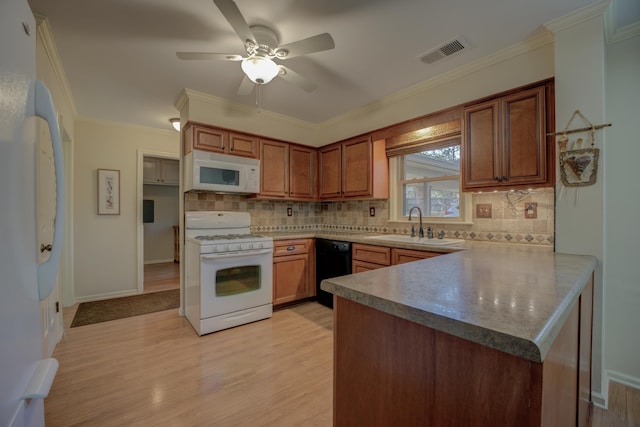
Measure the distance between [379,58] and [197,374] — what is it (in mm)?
2945

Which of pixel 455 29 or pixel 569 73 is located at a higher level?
pixel 455 29

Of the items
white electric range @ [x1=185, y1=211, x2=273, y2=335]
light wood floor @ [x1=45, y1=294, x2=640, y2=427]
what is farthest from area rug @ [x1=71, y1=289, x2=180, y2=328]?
white electric range @ [x1=185, y1=211, x2=273, y2=335]

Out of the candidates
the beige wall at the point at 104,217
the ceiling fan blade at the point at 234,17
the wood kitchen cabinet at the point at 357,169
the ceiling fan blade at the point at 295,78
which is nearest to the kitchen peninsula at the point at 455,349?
the ceiling fan blade at the point at 234,17

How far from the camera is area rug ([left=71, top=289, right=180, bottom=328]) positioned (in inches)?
120

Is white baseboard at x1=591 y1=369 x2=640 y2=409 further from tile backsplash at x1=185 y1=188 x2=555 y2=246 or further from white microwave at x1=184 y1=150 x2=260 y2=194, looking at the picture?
white microwave at x1=184 y1=150 x2=260 y2=194

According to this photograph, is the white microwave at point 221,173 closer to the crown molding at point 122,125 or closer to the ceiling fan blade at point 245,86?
the ceiling fan blade at point 245,86

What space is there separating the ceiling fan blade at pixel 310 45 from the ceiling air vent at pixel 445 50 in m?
0.97

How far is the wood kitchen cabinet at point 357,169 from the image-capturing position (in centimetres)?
326

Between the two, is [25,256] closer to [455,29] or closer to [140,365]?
[140,365]

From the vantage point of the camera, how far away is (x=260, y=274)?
3002mm

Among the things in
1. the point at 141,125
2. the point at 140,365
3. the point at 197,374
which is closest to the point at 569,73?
the point at 197,374

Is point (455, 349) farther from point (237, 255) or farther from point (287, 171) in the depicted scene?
point (287, 171)

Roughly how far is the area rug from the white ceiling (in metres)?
2.53

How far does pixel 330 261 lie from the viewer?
10.9 feet
